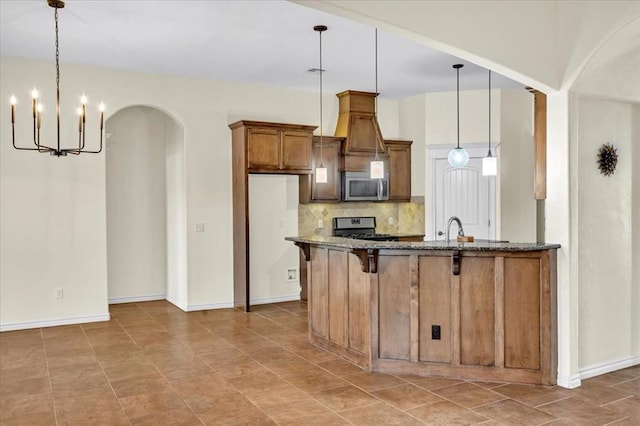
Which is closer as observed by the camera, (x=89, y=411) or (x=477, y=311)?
(x=89, y=411)

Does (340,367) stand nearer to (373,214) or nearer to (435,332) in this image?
(435,332)

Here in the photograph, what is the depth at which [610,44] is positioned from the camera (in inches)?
152

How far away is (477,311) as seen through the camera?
4.09 metres

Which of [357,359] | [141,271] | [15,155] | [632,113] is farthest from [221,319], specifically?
[632,113]

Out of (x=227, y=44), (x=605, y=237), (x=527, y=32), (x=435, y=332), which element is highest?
(x=227, y=44)

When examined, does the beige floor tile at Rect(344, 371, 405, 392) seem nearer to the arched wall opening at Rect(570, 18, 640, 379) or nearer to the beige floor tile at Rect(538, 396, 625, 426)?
the beige floor tile at Rect(538, 396, 625, 426)

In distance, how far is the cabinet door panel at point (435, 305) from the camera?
13.6 ft

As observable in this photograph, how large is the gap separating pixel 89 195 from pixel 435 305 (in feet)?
13.8

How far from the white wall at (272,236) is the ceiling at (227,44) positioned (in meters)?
1.39

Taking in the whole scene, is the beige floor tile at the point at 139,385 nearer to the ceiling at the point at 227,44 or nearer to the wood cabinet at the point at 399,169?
the ceiling at the point at 227,44

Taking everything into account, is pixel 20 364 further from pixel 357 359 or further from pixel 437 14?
pixel 437 14

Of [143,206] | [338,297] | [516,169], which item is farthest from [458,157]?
[143,206]

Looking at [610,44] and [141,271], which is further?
[141,271]

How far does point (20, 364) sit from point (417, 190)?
18.1 feet
